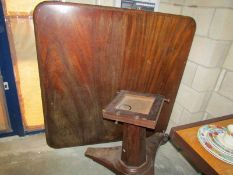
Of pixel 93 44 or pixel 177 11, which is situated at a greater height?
pixel 177 11

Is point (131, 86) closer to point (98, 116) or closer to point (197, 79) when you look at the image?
point (98, 116)

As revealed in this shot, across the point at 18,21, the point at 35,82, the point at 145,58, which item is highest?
the point at 18,21

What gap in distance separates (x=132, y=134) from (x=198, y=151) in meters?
0.56

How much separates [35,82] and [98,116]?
2.12ft

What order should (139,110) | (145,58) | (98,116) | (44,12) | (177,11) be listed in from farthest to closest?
(177,11)
(98,116)
(145,58)
(139,110)
(44,12)

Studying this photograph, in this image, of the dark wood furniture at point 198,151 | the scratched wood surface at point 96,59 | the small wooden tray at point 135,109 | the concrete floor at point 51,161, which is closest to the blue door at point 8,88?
the concrete floor at point 51,161

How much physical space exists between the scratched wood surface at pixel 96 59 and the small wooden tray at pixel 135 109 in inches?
6.1

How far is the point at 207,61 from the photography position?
1.38m

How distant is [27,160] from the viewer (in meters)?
1.52

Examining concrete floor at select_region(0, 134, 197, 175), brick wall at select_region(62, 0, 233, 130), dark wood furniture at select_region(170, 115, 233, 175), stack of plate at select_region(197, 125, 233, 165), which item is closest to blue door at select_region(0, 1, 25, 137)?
concrete floor at select_region(0, 134, 197, 175)

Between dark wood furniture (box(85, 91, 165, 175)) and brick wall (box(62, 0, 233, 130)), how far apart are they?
43 centimetres

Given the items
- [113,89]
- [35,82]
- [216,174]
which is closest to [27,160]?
[35,82]

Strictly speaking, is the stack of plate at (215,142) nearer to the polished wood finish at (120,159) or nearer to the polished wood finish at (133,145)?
the polished wood finish at (133,145)

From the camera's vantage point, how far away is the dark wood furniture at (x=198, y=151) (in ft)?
2.28
